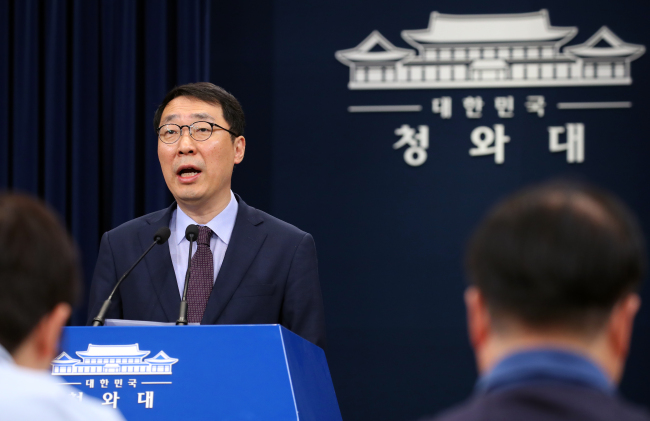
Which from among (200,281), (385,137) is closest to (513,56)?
(385,137)

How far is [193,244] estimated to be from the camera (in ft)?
7.73

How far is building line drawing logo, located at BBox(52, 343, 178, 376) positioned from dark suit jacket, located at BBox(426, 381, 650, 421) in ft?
3.07

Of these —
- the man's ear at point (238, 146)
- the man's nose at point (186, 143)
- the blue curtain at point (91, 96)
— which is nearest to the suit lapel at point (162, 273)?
the man's nose at point (186, 143)

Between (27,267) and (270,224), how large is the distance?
165 centimetres

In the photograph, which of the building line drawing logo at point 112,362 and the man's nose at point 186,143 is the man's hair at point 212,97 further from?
the building line drawing logo at point 112,362

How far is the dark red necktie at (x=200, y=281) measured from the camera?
7.16 ft

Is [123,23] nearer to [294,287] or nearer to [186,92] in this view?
[186,92]

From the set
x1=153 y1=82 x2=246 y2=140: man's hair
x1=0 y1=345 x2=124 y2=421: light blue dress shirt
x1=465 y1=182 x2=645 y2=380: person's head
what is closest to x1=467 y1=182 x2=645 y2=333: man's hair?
x1=465 y1=182 x2=645 y2=380: person's head

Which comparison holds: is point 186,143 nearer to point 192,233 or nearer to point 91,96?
point 192,233

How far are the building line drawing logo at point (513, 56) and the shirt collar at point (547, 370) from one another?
3322 mm

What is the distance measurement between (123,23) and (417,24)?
143cm

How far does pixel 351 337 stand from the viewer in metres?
3.80

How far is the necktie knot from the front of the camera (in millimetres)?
2318

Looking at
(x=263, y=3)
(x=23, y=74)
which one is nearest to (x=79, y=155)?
(x=23, y=74)
